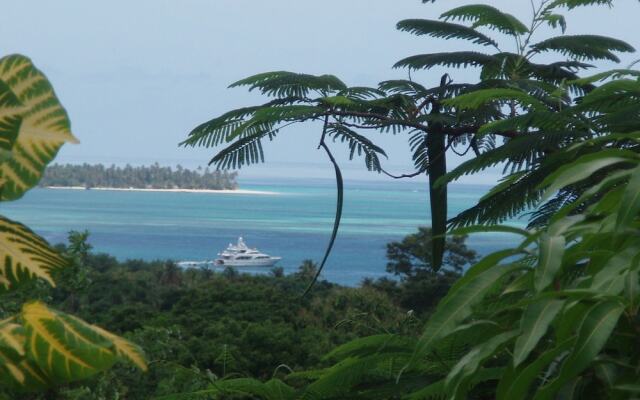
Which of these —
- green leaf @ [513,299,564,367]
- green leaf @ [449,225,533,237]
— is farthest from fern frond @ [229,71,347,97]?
green leaf @ [513,299,564,367]

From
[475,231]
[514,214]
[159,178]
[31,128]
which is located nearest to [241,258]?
[159,178]

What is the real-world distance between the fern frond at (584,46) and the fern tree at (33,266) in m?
1.67

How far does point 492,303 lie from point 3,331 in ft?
2.99

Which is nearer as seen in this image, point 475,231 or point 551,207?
point 475,231

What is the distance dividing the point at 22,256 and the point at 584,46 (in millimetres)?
1775

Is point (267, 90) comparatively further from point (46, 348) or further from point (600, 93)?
point (46, 348)

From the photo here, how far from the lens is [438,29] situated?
1.87m

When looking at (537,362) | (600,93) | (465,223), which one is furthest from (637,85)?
(537,362)

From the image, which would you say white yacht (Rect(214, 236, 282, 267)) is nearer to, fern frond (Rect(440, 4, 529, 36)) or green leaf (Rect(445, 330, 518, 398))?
fern frond (Rect(440, 4, 529, 36))

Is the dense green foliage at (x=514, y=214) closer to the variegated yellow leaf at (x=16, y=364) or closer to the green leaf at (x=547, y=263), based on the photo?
the green leaf at (x=547, y=263)

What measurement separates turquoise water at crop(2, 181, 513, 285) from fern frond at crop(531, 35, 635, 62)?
27.1 meters

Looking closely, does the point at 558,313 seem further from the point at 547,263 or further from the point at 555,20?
the point at 555,20

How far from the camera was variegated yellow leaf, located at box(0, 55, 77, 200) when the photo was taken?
0.30 m

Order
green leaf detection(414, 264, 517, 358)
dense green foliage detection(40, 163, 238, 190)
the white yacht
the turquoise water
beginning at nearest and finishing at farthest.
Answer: green leaf detection(414, 264, 517, 358)
dense green foliage detection(40, 163, 238, 190)
the white yacht
the turquoise water
